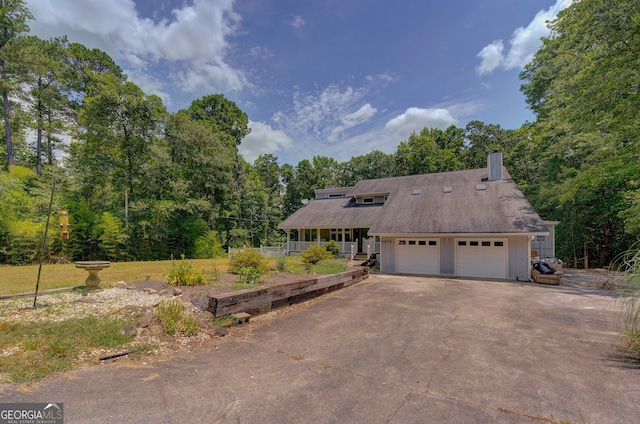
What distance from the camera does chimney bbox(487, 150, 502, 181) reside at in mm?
15312

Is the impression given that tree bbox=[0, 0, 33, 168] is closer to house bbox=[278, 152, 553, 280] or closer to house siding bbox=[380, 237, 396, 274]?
house siding bbox=[380, 237, 396, 274]

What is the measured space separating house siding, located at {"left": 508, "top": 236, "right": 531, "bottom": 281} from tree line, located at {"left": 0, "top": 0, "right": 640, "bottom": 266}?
345 cm

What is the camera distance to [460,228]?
12.1 metres

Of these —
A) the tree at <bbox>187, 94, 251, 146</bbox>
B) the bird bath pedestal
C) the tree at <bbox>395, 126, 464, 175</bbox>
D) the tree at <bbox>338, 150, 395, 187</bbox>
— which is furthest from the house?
the tree at <bbox>187, 94, 251, 146</bbox>

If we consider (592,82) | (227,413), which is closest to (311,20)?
(592,82)

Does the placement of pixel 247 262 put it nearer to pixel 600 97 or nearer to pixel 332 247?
pixel 332 247

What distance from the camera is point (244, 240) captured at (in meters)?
25.0

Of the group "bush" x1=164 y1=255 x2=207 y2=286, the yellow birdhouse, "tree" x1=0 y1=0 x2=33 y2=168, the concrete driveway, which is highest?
"tree" x1=0 y1=0 x2=33 y2=168

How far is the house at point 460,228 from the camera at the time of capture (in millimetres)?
11539

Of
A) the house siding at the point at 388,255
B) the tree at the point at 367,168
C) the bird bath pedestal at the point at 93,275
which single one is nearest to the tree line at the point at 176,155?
the house siding at the point at 388,255

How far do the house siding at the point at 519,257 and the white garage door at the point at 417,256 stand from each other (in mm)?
2941

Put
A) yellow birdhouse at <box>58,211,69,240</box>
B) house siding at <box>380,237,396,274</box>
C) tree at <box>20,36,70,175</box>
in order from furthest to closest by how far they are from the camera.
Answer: tree at <box>20,36,70,175</box>
house siding at <box>380,237,396,274</box>
yellow birdhouse at <box>58,211,69,240</box>

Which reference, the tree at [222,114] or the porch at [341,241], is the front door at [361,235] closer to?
the porch at [341,241]

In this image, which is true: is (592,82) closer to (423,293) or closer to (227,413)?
(423,293)
